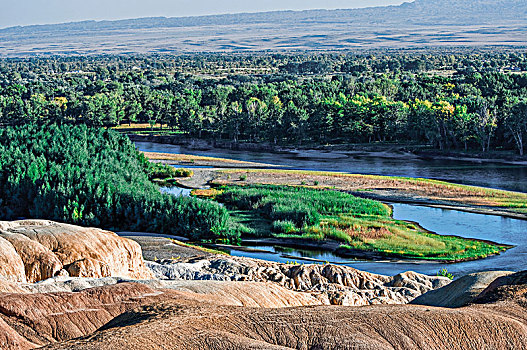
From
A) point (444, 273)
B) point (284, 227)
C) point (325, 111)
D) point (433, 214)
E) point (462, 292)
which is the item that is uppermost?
point (462, 292)

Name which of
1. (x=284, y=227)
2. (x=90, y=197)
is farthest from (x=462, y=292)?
(x=90, y=197)

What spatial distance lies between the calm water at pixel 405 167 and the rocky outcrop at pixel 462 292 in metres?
49.4

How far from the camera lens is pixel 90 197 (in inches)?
2141

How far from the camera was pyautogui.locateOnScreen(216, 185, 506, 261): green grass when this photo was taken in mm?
47562

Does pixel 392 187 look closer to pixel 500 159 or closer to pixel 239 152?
pixel 500 159

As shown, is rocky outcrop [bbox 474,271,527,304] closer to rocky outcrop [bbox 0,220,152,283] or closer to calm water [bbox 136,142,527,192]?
rocky outcrop [bbox 0,220,152,283]

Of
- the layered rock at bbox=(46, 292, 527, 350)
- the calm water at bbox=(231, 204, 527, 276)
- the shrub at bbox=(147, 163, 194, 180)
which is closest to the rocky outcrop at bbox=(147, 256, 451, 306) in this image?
the calm water at bbox=(231, 204, 527, 276)

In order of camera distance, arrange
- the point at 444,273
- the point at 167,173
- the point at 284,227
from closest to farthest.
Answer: the point at 444,273 < the point at 284,227 < the point at 167,173

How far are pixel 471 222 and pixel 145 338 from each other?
4564 cm

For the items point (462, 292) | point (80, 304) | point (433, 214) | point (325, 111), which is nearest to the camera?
point (80, 304)

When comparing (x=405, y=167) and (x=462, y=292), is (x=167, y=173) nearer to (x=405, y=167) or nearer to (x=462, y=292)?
(x=405, y=167)

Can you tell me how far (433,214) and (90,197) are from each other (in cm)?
2628

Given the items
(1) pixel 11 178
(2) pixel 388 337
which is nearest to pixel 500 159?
(1) pixel 11 178

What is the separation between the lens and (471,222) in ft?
187
